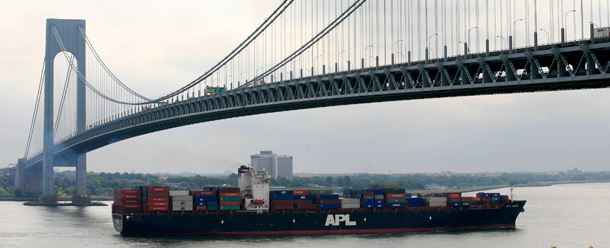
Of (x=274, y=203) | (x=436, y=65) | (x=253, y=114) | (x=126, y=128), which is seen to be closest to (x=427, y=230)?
(x=274, y=203)

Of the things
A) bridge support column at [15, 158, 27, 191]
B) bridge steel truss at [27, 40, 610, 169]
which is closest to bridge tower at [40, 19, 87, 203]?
bridge support column at [15, 158, 27, 191]

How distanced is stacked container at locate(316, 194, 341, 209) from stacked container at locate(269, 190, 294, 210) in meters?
1.88

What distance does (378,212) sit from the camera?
55.2 meters

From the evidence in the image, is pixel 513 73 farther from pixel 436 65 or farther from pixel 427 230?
pixel 427 230

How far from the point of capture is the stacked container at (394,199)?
5606 cm

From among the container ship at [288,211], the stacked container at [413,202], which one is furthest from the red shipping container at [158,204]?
the stacked container at [413,202]

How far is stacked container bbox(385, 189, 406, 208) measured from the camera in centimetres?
5606

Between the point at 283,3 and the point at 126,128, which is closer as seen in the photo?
the point at 283,3

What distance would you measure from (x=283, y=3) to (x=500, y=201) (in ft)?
66.9

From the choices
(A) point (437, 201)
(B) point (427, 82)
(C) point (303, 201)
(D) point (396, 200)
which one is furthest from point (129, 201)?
(B) point (427, 82)

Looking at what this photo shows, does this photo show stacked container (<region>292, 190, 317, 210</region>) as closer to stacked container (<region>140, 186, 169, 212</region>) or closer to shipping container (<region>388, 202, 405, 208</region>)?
shipping container (<region>388, 202, 405, 208</region>)

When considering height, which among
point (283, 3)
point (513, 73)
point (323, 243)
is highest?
point (283, 3)

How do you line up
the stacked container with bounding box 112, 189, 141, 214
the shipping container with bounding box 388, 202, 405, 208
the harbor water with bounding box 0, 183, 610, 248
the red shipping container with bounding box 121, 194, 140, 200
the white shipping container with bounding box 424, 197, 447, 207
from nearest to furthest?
the harbor water with bounding box 0, 183, 610, 248 < the stacked container with bounding box 112, 189, 141, 214 < the red shipping container with bounding box 121, 194, 140, 200 < the shipping container with bounding box 388, 202, 405, 208 < the white shipping container with bounding box 424, 197, 447, 207

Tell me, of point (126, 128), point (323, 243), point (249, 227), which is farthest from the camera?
point (126, 128)
